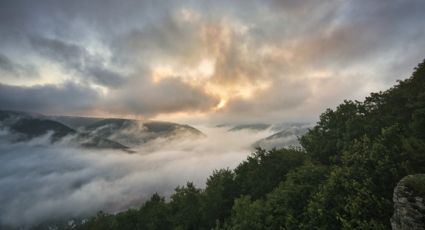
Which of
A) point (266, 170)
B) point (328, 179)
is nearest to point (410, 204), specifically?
point (328, 179)

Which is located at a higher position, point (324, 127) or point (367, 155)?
point (324, 127)

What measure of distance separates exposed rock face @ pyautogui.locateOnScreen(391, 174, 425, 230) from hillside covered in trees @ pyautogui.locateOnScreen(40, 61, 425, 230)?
4833mm

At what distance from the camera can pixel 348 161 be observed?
43938mm

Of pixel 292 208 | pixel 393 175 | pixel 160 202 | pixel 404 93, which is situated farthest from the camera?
pixel 160 202

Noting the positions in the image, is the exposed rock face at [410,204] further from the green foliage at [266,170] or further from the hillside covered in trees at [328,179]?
the green foliage at [266,170]

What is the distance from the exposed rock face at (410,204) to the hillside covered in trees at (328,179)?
483 centimetres

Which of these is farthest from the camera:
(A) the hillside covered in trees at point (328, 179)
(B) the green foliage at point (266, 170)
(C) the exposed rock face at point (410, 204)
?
(B) the green foliage at point (266, 170)

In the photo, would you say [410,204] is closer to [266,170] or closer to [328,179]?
[328,179]

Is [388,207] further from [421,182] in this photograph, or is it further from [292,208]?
[292,208]

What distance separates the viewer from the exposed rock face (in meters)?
26.2

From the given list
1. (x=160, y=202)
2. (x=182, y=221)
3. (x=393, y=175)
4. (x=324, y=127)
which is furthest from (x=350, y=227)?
(x=160, y=202)

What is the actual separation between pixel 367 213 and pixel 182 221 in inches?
1632

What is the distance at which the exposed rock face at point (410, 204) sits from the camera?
2622 centimetres

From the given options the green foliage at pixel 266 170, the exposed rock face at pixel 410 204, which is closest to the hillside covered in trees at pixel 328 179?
the green foliage at pixel 266 170
